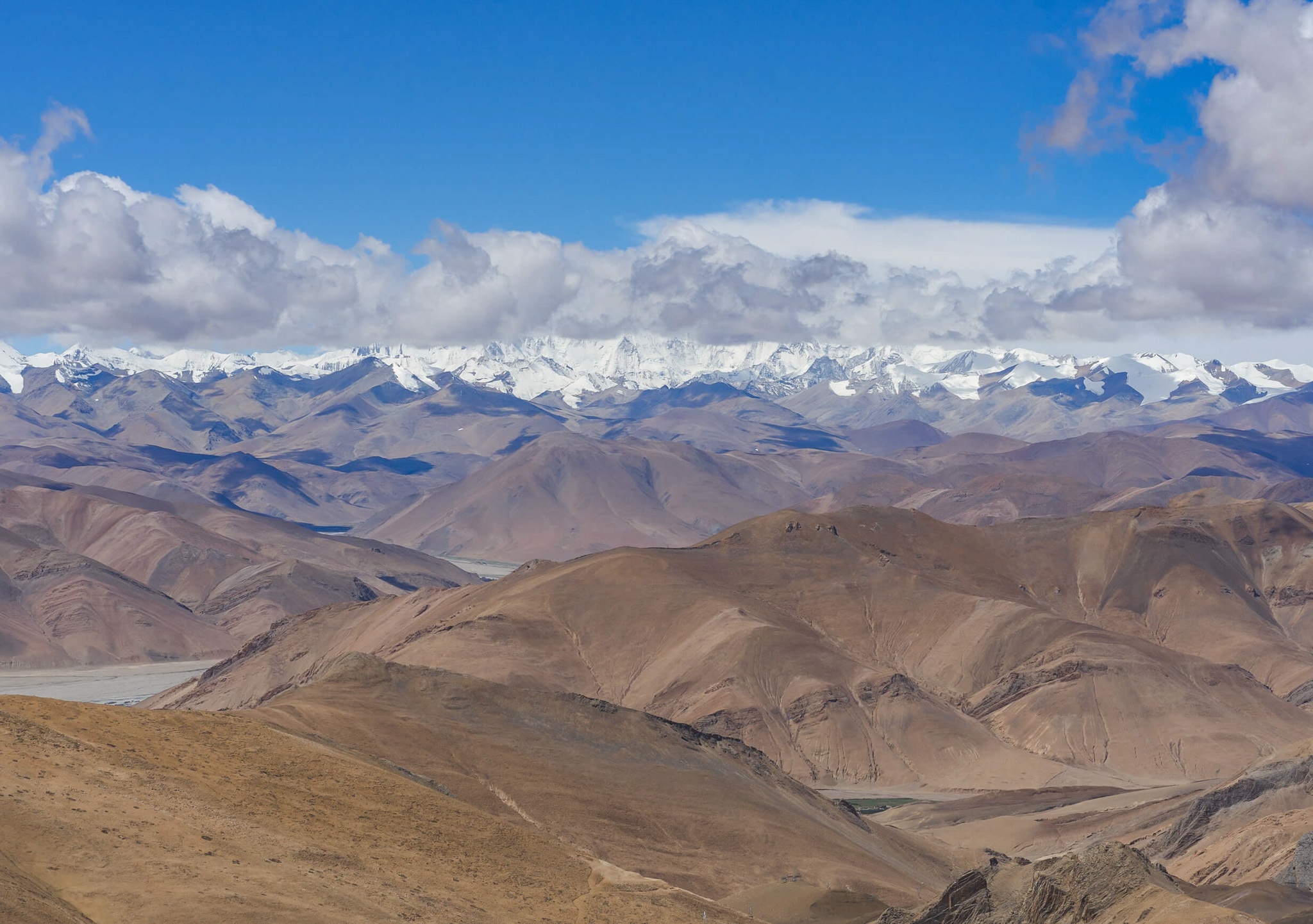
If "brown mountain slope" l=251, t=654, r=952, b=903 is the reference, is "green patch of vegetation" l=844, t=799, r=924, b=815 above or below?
below

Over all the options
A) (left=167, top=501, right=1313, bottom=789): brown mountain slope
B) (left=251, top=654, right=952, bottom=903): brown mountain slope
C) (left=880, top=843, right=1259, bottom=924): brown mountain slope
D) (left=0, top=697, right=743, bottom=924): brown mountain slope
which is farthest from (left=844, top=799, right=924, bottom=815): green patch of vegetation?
(left=880, top=843, right=1259, bottom=924): brown mountain slope

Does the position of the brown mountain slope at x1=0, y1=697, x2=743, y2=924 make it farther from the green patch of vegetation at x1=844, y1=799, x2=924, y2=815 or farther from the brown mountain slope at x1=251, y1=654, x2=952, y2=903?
the green patch of vegetation at x1=844, y1=799, x2=924, y2=815

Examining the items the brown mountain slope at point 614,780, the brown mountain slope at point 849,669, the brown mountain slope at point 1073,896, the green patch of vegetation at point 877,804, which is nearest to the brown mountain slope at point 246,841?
the brown mountain slope at point 1073,896

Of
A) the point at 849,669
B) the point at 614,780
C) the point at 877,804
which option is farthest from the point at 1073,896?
the point at 849,669

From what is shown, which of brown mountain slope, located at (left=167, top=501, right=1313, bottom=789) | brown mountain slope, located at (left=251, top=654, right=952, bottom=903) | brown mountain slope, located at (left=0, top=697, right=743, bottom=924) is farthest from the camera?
brown mountain slope, located at (left=167, top=501, right=1313, bottom=789)

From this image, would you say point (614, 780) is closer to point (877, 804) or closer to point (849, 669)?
point (877, 804)

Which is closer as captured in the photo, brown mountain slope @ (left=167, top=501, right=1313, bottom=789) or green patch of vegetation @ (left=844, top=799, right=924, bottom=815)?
green patch of vegetation @ (left=844, top=799, right=924, bottom=815)

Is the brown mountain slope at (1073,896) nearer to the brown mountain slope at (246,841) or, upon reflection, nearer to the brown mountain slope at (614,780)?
the brown mountain slope at (246,841)
